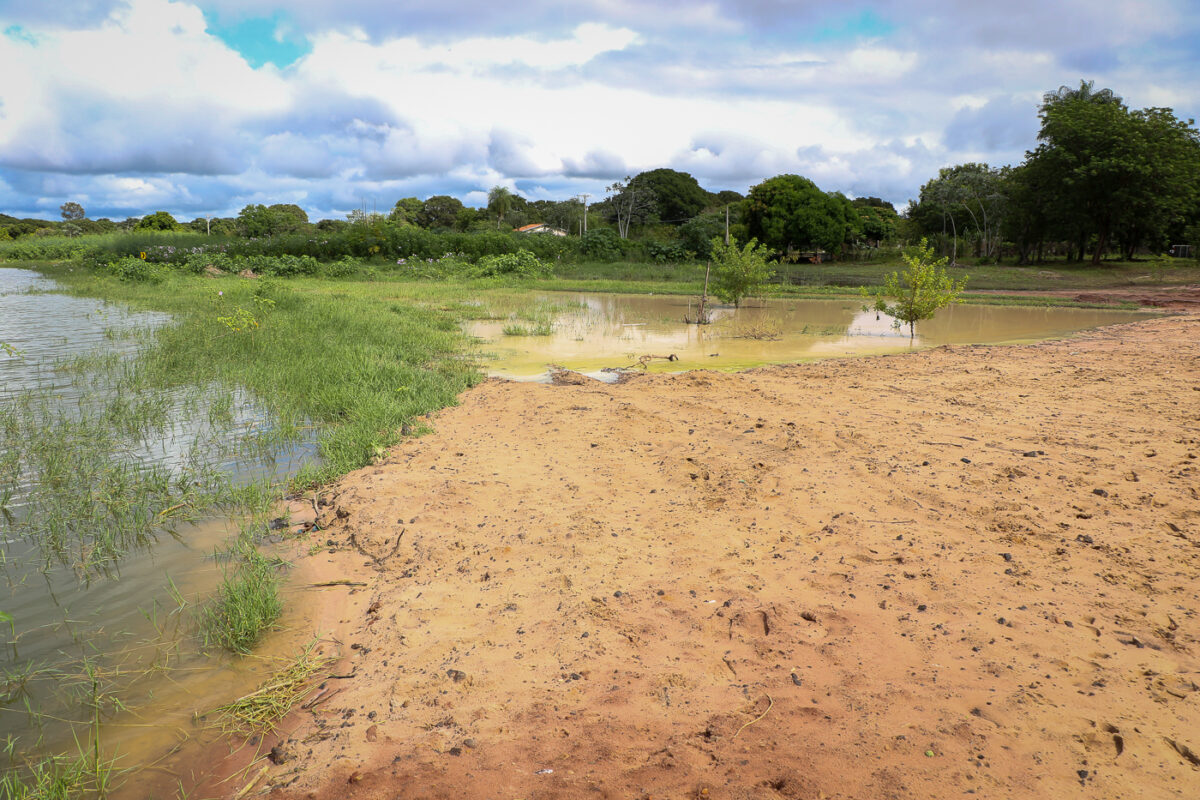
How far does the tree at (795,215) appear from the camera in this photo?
126ft

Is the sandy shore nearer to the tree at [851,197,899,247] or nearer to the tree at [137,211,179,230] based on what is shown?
the tree at [851,197,899,247]

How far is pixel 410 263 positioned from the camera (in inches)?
1248

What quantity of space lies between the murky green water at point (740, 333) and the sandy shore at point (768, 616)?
4.58 m

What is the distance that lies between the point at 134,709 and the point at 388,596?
1.15m

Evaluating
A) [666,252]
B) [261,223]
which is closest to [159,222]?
[261,223]

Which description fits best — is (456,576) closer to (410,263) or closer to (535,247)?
(410,263)

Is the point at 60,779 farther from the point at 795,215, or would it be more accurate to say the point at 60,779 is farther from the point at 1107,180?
the point at 795,215

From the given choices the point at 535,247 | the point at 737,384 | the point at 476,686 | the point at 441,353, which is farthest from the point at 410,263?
the point at 476,686

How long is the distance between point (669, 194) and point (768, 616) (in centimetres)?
6191

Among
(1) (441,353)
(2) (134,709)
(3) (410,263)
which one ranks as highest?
(3) (410,263)

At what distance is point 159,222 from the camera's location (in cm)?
5062

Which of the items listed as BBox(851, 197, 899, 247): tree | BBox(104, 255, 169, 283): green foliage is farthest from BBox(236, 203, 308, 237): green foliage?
BBox(851, 197, 899, 247): tree

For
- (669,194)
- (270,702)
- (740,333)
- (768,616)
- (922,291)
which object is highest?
(669,194)

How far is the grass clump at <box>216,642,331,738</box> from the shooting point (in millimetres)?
2682
